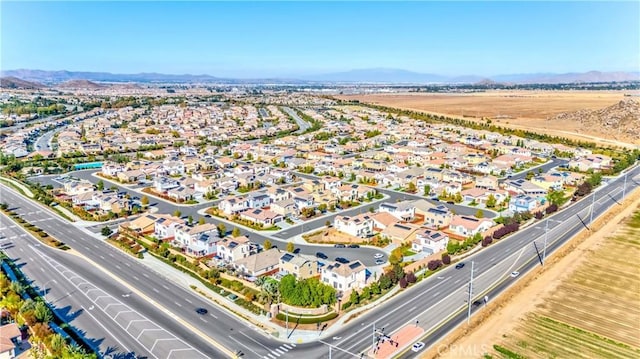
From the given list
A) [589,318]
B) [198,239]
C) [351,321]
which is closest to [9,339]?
[198,239]

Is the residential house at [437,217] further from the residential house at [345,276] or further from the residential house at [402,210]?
the residential house at [345,276]

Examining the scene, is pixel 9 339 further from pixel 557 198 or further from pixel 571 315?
pixel 557 198

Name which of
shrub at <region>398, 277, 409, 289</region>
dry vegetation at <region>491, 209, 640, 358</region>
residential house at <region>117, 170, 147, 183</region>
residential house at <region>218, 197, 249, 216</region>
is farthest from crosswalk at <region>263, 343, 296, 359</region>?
residential house at <region>117, 170, 147, 183</region>

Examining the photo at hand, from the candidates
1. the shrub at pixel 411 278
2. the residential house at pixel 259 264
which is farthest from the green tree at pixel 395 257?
the residential house at pixel 259 264

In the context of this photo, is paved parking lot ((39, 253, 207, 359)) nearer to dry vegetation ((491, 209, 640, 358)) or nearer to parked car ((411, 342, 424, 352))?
parked car ((411, 342, 424, 352))

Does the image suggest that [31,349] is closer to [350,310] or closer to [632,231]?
[350,310]
